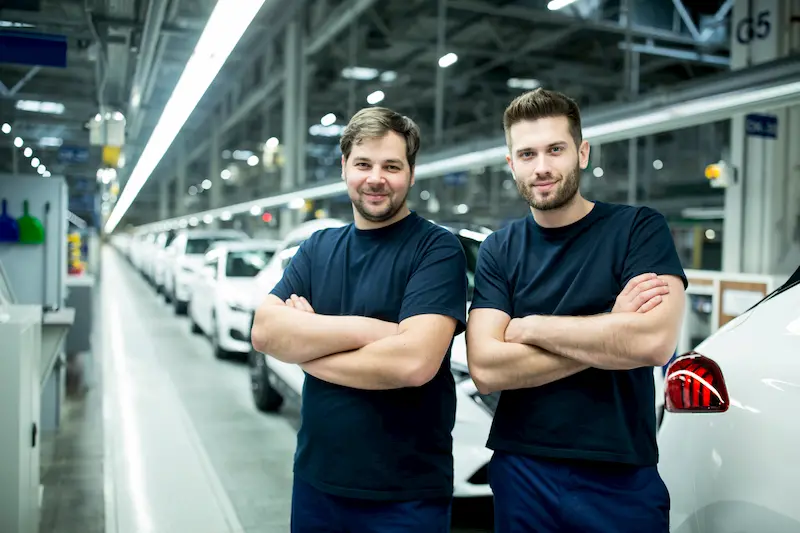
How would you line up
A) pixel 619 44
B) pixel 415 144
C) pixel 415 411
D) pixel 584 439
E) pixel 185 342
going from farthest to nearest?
pixel 619 44
pixel 185 342
pixel 415 144
pixel 415 411
pixel 584 439

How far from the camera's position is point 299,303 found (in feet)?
7.84

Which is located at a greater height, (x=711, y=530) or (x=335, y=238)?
(x=335, y=238)

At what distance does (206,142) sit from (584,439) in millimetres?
30821

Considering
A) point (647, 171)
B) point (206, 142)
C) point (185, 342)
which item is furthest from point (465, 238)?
point (206, 142)

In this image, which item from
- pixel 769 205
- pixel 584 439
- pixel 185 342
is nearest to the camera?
pixel 584 439

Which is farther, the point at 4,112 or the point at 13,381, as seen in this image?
the point at 4,112

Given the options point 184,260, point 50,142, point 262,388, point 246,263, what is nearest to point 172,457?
point 262,388

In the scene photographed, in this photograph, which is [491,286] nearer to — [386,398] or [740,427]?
[386,398]

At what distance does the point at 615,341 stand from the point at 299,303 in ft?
3.13

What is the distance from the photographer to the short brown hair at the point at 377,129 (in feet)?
7.43

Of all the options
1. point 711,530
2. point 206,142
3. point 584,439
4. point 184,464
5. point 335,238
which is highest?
point 206,142

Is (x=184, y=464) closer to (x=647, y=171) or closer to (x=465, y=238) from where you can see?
(x=465, y=238)

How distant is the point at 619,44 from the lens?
16.5 metres

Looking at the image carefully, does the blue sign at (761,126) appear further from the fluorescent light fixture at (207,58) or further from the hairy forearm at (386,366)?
the hairy forearm at (386,366)
